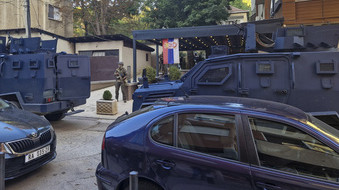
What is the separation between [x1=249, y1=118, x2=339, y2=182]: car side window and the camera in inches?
85.0

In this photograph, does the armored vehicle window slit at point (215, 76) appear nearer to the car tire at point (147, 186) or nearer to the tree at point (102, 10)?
the car tire at point (147, 186)

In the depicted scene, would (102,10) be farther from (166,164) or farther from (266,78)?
(166,164)

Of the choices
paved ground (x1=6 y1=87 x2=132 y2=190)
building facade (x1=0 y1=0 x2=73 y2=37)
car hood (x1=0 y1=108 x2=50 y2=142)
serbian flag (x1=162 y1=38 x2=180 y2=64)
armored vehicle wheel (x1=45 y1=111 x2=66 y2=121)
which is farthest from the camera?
building facade (x1=0 y1=0 x2=73 y2=37)

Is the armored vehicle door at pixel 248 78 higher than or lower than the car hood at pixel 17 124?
higher

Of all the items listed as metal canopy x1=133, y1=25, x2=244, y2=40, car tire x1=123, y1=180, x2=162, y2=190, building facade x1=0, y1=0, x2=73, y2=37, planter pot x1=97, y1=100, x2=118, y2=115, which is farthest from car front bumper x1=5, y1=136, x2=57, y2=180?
building facade x1=0, y1=0, x2=73, y2=37

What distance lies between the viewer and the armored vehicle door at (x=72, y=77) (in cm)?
718

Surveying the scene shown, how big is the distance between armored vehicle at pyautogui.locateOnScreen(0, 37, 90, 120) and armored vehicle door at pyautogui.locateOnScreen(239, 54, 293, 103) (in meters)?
5.01

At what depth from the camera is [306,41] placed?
5395 mm

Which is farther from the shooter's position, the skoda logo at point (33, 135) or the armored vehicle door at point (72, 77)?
the armored vehicle door at point (72, 77)

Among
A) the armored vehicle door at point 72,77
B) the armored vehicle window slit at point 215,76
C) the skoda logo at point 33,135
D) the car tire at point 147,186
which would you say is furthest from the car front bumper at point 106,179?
the armored vehicle door at point 72,77

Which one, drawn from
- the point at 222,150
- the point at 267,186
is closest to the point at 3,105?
the point at 222,150

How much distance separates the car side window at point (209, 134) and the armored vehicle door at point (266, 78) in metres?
2.25

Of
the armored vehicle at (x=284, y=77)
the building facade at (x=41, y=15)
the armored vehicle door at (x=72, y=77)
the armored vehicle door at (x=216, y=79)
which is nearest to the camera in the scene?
the armored vehicle at (x=284, y=77)

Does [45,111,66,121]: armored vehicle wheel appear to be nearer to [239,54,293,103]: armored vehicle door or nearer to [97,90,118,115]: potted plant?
[97,90,118,115]: potted plant
